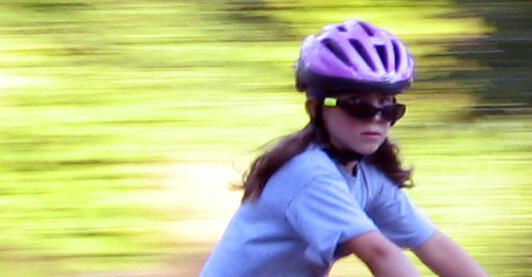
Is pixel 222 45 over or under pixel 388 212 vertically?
under

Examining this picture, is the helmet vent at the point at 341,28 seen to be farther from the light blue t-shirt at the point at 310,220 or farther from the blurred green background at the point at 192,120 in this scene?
the blurred green background at the point at 192,120

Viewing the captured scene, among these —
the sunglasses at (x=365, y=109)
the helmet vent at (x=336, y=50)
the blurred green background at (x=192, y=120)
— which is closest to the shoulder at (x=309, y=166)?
the sunglasses at (x=365, y=109)

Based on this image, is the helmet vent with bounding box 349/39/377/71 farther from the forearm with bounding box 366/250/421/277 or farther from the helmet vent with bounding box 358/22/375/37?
the forearm with bounding box 366/250/421/277

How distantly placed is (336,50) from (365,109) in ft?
0.57

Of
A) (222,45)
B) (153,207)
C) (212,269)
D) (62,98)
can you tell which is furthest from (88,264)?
(212,269)

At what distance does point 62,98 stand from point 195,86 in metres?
0.70

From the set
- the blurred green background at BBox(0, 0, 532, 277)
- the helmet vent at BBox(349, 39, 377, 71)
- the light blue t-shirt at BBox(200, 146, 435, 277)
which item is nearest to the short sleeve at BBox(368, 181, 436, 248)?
the light blue t-shirt at BBox(200, 146, 435, 277)

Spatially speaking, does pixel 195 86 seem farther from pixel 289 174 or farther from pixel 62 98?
pixel 289 174

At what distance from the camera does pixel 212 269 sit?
10.1 feet

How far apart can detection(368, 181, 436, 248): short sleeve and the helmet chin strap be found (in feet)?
0.53

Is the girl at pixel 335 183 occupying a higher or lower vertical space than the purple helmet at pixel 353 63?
lower

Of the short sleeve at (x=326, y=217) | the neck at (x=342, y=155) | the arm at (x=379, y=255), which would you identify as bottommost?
the arm at (x=379, y=255)

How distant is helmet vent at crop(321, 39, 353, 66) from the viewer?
2.98m

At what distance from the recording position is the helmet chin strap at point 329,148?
9.95ft
